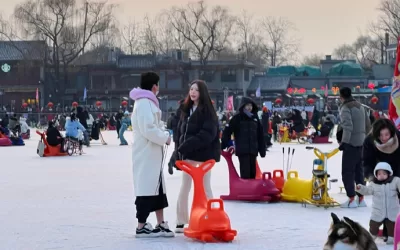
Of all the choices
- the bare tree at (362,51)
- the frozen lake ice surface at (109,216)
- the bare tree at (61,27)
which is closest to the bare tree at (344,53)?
the bare tree at (362,51)

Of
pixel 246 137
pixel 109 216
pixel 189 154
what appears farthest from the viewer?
pixel 246 137

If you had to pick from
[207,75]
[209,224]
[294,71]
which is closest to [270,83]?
[207,75]

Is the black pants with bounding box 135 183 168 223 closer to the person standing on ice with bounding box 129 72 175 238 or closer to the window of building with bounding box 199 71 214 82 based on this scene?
the person standing on ice with bounding box 129 72 175 238

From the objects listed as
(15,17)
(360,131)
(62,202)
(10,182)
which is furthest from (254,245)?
(15,17)

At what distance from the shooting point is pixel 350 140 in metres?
12.0

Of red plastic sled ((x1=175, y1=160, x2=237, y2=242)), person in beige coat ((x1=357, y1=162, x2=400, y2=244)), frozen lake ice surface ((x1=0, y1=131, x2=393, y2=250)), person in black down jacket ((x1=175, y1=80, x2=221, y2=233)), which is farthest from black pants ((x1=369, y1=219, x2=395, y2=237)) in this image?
person in black down jacket ((x1=175, y1=80, x2=221, y2=233))

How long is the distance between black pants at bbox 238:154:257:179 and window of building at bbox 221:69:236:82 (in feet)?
234

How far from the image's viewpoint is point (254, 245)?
9.20 m

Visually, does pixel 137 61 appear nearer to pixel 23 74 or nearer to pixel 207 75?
pixel 207 75

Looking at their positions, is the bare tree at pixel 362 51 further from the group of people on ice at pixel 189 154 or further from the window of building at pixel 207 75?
the group of people on ice at pixel 189 154

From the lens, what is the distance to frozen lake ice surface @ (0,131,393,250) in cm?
936

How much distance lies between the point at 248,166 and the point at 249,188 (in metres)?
0.36

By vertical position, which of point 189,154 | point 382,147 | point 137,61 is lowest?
point 189,154

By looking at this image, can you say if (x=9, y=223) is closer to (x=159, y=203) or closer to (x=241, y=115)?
(x=159, y=203)
